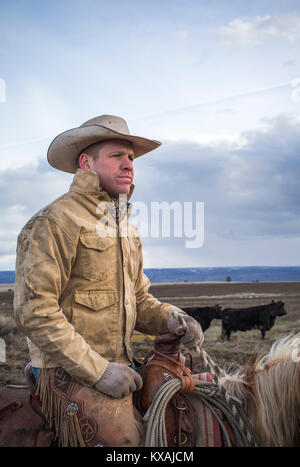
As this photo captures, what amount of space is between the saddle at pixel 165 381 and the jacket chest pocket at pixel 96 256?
57cm

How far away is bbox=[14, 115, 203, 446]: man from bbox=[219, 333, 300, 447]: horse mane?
1.32ft

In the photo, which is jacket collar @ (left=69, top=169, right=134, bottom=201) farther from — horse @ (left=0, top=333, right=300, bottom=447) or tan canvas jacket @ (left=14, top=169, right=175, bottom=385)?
horse @ (left=0, top=333, right=300, bottom=447)

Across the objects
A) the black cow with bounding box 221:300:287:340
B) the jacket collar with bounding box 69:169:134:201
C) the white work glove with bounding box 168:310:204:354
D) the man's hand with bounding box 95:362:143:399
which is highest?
the jacket collar with bounding box 69:169:134:201

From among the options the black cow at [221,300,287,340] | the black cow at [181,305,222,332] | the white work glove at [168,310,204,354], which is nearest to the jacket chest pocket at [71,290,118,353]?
the white work glove at [168,310,204,354]

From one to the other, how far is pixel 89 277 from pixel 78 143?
97 cm

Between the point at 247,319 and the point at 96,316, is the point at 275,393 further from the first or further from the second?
the point at 247,319

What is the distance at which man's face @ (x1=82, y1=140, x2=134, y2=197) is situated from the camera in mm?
2656

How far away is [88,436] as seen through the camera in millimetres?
2113

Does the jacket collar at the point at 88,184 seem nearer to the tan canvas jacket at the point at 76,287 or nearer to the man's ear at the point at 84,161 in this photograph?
the tan canvas jacket at the point at 76,287

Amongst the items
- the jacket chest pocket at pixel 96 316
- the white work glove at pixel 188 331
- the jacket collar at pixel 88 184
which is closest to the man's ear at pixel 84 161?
the jacket collar at pixel 88 184

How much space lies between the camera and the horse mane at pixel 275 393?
220cm

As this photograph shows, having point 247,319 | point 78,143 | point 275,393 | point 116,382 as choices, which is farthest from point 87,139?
point 247,319
